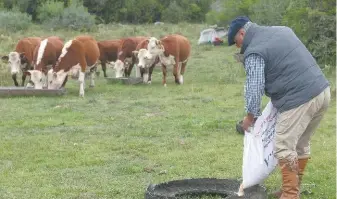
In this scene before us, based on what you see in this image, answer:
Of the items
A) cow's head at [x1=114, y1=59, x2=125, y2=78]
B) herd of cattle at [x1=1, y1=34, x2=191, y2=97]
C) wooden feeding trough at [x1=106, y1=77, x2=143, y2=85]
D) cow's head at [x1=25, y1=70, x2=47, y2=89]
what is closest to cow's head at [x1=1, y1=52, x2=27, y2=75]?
herd of cattle at [x1=1, y1=34, x2=191, y2=97]

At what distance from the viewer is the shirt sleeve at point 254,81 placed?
5.87m

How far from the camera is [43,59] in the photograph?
54.7 feet

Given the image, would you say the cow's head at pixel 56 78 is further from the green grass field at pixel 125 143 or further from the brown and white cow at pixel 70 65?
the green grass field at pixel 125 143

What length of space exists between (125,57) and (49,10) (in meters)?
24.5

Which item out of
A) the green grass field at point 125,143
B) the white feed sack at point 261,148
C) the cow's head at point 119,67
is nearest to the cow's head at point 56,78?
the green grass field at point 125,143

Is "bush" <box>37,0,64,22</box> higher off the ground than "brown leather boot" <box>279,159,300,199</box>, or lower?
lower

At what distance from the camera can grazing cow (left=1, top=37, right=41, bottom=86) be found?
17.7 m

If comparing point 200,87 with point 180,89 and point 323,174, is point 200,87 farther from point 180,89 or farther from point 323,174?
point 323,174

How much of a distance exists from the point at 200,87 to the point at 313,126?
37.1 ft

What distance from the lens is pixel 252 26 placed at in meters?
6.10

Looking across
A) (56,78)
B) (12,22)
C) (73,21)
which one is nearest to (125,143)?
(56,78)

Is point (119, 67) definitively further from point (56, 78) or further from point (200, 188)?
point (200, 188)

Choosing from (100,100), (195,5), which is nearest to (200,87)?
(100,100)

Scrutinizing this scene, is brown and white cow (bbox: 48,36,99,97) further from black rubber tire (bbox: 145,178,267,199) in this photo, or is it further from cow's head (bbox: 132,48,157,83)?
black rubber tire (bbox: 145,178,267,199)
